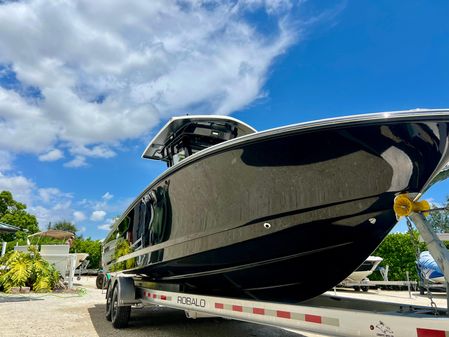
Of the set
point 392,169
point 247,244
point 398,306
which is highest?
point 392,169

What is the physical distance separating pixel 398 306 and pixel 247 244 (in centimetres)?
138

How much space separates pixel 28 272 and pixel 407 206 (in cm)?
1076

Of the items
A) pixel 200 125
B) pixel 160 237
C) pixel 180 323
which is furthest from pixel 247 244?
pixel 180 323

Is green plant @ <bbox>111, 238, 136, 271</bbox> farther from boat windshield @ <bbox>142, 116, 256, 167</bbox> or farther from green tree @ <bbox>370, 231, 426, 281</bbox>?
green tree @ <bbox>370, 231, 426, 281</bbox>

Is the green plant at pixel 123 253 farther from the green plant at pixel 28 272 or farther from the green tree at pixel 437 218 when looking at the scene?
the green plant at pixel 28 272

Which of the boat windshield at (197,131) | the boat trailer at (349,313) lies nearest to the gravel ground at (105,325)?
the boat trailer at (349,313)

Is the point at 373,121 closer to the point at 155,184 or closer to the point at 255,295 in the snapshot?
the point at 255,295

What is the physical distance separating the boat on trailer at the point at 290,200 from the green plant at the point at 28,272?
795 cm

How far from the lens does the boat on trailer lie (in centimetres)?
226

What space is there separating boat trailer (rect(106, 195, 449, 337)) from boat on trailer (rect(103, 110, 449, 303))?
241 millimetres

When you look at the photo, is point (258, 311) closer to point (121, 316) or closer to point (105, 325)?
point (121, 316)

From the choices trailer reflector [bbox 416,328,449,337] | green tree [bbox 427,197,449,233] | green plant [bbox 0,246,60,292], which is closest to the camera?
trailer reflector [bbox 416,328,449,337]

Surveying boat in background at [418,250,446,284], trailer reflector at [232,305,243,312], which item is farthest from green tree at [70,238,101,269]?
trailer reflector at [232,305,243,312]

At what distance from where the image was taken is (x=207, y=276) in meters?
3.53
